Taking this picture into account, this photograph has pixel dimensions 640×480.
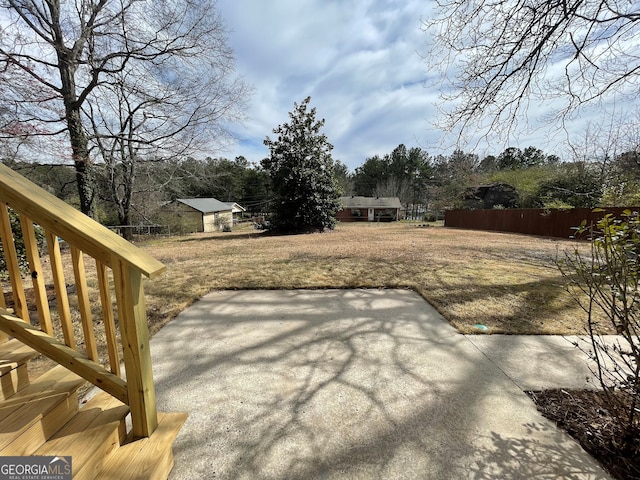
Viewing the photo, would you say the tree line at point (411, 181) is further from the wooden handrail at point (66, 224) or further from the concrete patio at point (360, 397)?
the wooden handrail at point (66, 224)

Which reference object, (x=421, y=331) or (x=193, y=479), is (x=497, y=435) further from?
(x=193, y=479)

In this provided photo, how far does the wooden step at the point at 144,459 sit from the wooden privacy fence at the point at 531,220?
43.4 ft

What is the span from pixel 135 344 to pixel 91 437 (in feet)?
1.57

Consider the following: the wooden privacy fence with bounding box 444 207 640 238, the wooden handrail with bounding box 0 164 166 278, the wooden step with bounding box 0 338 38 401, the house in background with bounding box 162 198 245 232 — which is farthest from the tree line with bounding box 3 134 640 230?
the wooden step with bounding box 0 338 38 401

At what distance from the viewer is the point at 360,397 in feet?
6.30

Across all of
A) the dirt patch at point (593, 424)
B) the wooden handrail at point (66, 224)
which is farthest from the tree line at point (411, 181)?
the wooden handrail at point (66, 224)

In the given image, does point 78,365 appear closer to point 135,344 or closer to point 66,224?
point 135,344

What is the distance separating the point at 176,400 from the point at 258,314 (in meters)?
1.52

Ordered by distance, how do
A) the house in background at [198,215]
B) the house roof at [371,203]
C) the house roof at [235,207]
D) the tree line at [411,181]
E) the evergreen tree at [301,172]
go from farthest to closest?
the house roof at [371,203] < the house roof at [235,207] < the house in background at [198,215] < the evergreen tree at [301,172] < the tree line at [411,181]

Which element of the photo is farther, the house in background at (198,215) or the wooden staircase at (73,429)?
the house in background at (198,215)

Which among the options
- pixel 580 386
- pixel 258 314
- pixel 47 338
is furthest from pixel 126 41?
pixel 580 386

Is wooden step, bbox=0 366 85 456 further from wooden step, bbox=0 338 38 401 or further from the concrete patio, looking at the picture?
the concrete patio

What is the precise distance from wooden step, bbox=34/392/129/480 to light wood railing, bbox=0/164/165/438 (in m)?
0.10

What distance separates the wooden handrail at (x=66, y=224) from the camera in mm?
1171
